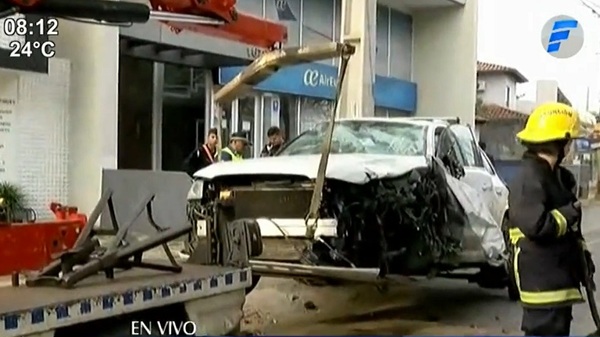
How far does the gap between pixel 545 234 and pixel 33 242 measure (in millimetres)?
3181

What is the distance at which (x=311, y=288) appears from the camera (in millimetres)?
10945

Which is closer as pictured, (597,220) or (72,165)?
(72,165)

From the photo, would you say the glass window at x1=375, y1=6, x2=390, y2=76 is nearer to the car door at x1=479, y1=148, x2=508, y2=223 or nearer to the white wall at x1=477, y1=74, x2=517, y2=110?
the car door at x1=479, y1=148, x2=508, y2=223

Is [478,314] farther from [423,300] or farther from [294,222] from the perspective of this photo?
[294,222]

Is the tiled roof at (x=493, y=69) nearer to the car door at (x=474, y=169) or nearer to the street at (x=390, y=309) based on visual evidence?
the street at (x=390, y=309)

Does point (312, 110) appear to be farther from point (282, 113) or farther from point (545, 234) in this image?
point (545, 234)

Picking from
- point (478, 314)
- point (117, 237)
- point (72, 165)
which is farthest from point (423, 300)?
point (72, 165)

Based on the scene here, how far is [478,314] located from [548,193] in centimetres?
524

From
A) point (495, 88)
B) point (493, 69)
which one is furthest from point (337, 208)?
point (495, 88)

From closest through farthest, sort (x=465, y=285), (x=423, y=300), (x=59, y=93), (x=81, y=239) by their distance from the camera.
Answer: (x=81, y=239)
(x=423, y=300)
(x=465, y=285)
(x=59, y=93)

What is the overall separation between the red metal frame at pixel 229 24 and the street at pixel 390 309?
254cm

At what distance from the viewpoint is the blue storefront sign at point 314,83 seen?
19438mm

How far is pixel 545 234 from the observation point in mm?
4680

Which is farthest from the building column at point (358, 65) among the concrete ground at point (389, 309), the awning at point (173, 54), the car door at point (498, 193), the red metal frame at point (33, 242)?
the red metal frame at point (33, 242)
